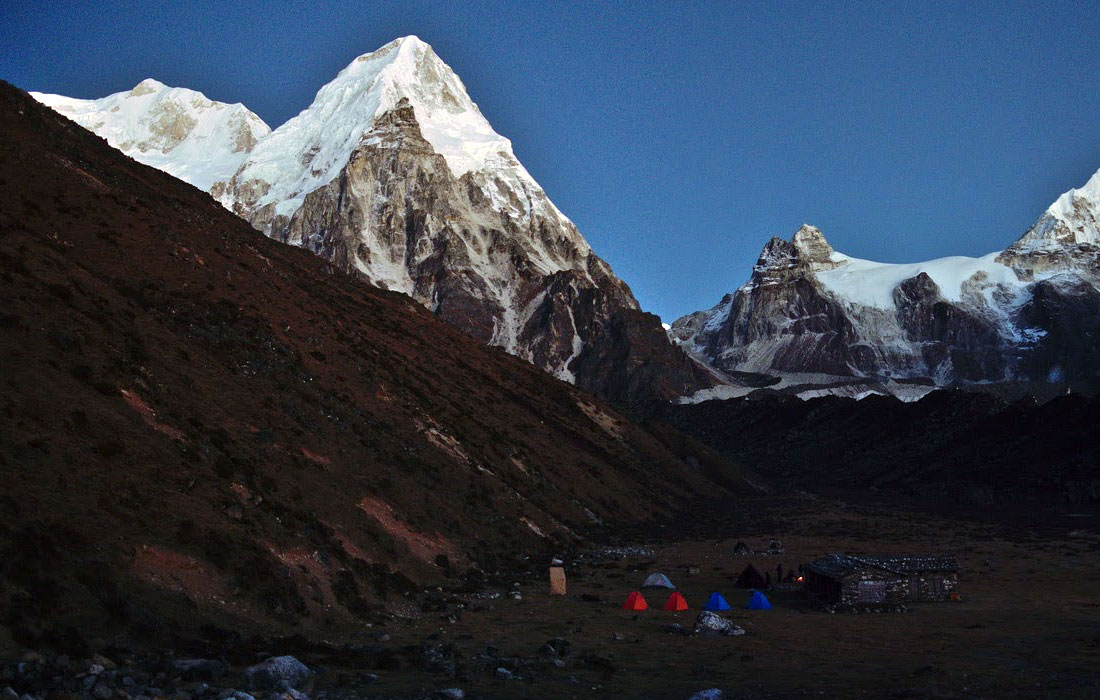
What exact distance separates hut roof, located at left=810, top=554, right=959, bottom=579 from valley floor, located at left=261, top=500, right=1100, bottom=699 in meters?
1.99

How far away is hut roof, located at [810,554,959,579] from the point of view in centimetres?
4572

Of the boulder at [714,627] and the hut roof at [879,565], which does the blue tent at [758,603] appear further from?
the boulder at [714,627]

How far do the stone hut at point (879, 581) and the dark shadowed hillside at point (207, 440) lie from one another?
16.6m

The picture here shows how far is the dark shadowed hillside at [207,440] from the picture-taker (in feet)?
90.1

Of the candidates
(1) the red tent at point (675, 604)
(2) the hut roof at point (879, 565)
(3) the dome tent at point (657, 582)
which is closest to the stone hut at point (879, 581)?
(2) the hut roof at point (879, 565)

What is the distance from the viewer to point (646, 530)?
278 ft

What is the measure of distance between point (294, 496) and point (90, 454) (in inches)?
409

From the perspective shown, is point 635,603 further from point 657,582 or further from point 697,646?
point 697,646

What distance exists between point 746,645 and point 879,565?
1402cm

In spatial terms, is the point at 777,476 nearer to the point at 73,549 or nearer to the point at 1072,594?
the point at 1072,594

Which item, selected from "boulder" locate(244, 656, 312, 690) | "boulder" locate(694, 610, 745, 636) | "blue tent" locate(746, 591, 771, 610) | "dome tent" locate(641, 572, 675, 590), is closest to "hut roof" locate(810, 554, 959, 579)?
"blue tent" locate(746, 591, 771, 610)

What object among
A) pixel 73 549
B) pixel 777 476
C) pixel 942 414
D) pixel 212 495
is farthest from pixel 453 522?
pixel 942 414

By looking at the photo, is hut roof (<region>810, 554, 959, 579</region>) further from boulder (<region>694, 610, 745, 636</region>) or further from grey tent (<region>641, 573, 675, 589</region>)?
boulder (<region>694, 610, 745, 636</region>)

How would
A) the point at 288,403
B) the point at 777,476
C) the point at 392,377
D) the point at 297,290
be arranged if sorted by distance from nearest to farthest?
the point at 288,403 < the point at 392,377 < the point at 297,290 < the point at 777,476
